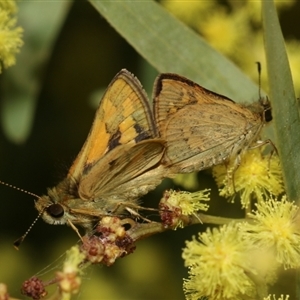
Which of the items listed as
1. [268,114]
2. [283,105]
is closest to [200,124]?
[268,114]

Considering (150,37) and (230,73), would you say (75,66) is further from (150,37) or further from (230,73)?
(230,73)

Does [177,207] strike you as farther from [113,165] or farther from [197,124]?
[197,124]

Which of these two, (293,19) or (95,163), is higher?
(293,19)

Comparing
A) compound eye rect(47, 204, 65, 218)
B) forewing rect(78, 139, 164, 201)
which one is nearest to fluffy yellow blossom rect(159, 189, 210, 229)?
forewing rect(78, 139, 164, 201)

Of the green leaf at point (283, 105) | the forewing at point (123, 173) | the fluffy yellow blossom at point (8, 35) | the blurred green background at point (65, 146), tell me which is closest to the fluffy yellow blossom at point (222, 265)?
the green leaf at point (283, 105)

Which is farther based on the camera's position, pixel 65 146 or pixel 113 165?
pixel 65 146

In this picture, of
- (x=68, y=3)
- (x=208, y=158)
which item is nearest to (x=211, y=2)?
(x=68, y=3)

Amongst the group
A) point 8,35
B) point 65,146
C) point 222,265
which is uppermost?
point 8,35
